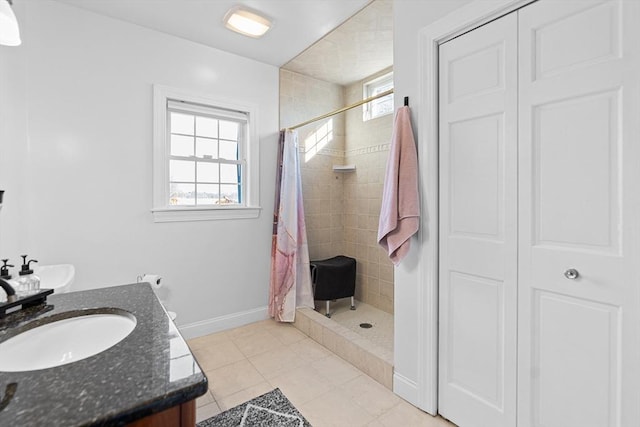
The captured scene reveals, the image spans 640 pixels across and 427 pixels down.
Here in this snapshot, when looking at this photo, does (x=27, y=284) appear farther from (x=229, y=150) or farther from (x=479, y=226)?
(x=229, y=150)

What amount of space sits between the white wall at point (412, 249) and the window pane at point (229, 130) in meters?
1.75

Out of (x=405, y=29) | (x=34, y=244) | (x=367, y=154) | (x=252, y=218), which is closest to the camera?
(x=405, y=29)

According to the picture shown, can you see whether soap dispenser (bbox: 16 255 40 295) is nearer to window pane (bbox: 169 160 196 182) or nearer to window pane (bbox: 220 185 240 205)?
window pane (bbox: 169 160 196 182)

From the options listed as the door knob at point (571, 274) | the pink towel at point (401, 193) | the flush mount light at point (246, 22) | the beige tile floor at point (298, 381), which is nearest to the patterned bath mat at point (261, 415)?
the beige tile floor at point (298, 381)

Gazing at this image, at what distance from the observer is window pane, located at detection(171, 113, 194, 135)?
9.02 ft

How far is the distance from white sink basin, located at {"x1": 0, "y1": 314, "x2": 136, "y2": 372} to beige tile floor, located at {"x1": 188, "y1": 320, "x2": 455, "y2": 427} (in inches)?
42.3

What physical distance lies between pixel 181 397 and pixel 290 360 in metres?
1.94

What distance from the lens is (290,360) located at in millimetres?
2402

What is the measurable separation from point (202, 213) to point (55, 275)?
3.61 feet

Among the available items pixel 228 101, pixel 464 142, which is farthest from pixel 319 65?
pixel 464 142

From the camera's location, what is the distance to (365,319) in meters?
3.08

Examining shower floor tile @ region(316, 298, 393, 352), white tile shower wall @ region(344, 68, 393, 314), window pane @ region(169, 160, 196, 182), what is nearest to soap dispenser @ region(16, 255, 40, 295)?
window pane @ region(169, 160, 196, 182)

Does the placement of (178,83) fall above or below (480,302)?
above

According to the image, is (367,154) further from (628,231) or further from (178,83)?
(628,231)
